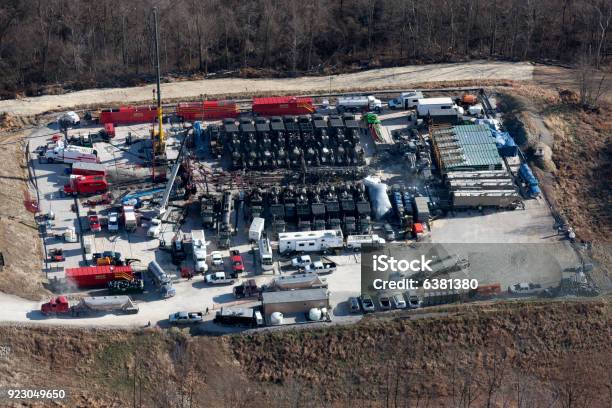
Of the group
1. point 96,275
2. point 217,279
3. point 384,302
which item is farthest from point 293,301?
point 96,275

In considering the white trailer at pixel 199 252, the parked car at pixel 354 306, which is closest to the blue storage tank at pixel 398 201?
the parked car at pixel 354 306

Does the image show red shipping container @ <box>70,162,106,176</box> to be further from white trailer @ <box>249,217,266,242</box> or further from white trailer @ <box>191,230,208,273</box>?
white trailer @ <box>249,217,266,242</box>

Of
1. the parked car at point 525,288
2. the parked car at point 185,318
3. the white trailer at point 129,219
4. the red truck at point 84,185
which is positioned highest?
the red truck at point 84,185

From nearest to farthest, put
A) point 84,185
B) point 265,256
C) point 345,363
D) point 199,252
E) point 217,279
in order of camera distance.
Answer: point 345,363 → point 217,279 → point 265,256 → point 199,252 → point 84,185

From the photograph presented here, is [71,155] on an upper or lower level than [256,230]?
upper

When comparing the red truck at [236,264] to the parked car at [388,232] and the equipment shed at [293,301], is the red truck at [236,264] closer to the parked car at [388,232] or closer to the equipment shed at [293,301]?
the equipment shed at [293,301]

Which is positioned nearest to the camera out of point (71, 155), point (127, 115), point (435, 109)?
point (71, 155)

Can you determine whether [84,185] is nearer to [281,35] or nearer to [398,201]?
[398,201]
